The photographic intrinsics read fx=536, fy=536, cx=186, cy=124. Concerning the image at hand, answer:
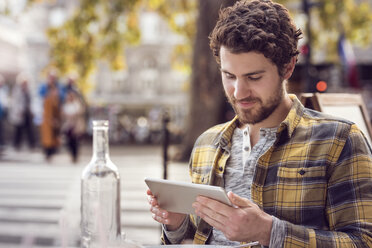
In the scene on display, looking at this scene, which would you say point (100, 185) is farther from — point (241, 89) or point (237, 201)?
point (241, 89)

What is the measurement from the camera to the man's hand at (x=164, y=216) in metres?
1.78

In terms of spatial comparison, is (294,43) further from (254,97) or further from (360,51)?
(360,51)

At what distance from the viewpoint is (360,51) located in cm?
3067

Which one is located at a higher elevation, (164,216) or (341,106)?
(341,106)

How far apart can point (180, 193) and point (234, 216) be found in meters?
0.17

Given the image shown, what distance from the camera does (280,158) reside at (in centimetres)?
189

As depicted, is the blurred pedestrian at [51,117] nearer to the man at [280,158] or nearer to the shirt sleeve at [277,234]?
the man at [280,158]

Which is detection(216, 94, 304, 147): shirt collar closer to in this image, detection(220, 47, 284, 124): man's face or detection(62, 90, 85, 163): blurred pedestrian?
detection(220, 47, 284, 124): man's face

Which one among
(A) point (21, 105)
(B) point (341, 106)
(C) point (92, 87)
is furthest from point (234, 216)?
(C) point (92, 87)

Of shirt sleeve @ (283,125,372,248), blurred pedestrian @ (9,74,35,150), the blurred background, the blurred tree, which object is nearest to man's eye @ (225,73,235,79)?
shirt sleeve @ (283,125,372,248)

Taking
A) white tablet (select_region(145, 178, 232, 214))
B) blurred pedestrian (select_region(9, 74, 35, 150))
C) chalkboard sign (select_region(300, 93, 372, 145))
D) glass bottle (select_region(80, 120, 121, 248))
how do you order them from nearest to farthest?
glass bottle (select_region(80, 120, 121, 248)) < white tablet (select_region(145, 178, 232, 214)) < chalkboard sign (select_region(300, 93, 372, 145)) < blurred pedestrian (select_region(9, 74, 35, 150))

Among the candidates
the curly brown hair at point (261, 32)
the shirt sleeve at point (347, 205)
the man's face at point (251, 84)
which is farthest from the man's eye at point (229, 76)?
the shirt sleeve at point (347, 205)

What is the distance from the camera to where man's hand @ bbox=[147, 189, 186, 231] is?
5.83ft

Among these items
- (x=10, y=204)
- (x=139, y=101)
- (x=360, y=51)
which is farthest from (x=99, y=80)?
(x=10, y=204)
